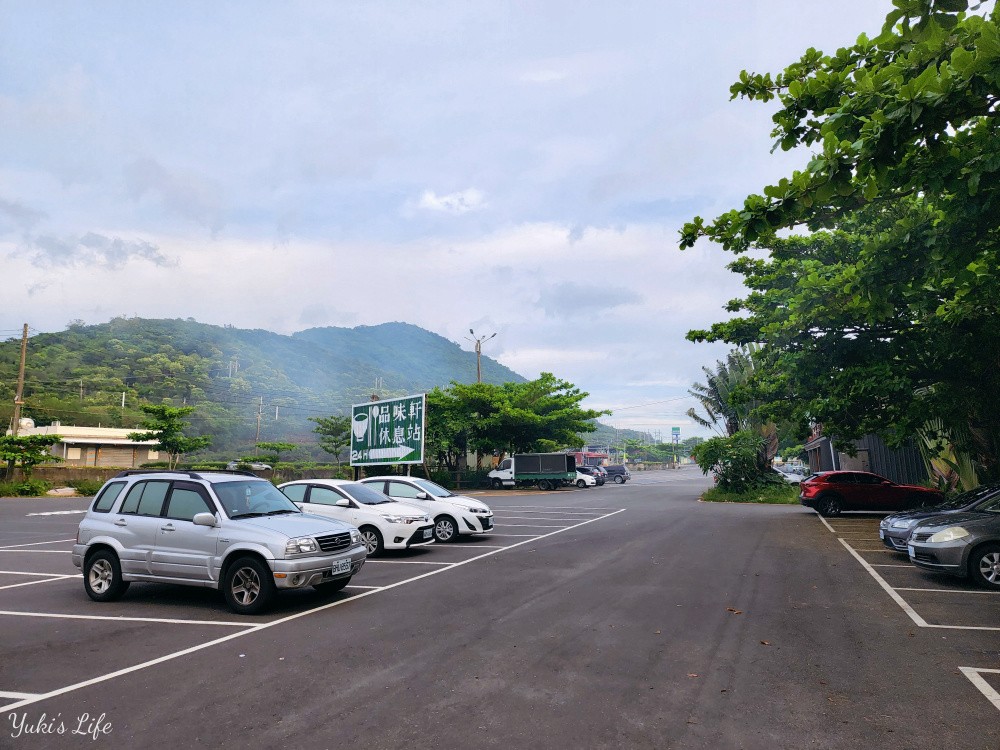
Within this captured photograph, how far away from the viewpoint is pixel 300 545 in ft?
25.1

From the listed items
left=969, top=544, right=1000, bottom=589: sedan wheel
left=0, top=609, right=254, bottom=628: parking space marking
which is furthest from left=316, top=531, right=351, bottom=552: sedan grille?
left=969, top=544, right=1000, bottom=589: sedan wheel

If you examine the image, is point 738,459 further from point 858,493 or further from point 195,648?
point 195,648

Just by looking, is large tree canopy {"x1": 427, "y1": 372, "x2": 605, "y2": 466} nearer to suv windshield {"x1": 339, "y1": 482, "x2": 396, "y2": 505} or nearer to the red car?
the red car

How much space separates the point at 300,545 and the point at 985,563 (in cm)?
965

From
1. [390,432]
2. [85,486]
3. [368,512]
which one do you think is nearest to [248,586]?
[368,512]

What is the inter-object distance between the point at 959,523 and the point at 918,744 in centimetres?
676

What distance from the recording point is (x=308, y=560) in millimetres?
7609

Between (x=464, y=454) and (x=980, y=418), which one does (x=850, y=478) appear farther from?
(x=464, y=454)

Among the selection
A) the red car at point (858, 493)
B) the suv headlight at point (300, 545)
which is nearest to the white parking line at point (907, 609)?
the suv headlight at point (300, 545)

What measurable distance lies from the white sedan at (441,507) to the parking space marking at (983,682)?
10349mm

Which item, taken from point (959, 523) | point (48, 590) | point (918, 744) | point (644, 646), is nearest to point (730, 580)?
point (959, 523)

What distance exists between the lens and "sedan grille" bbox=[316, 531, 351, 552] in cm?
792

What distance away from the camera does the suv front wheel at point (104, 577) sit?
8453mm

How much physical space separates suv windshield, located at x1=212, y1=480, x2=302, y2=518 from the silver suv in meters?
0.01
